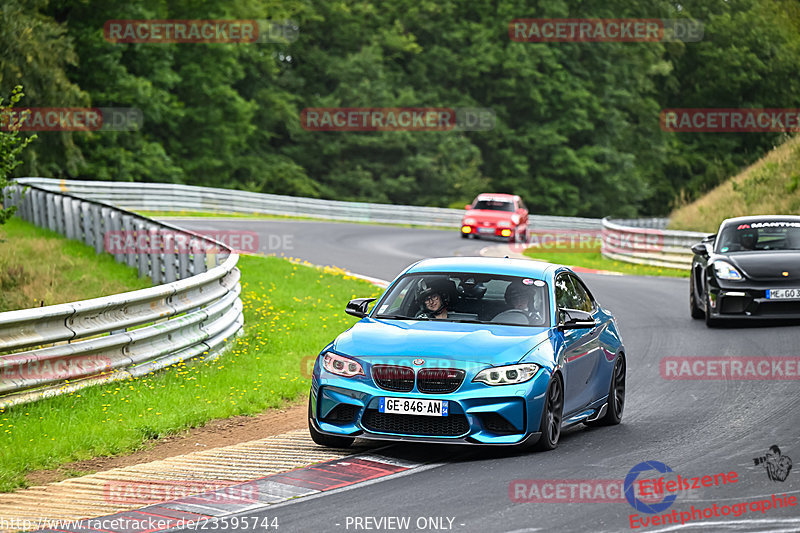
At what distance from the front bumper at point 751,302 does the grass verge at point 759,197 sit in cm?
1699

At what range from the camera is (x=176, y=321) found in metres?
12.4

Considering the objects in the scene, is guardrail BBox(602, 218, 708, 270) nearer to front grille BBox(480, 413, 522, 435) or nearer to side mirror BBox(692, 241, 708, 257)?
side mirror BBox(692, 241, 708, 257)

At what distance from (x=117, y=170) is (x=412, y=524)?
46.9 m

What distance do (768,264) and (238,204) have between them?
31.2 meters

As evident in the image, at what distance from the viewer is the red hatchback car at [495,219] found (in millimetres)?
41375

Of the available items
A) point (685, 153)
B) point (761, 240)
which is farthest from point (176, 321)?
point (685, 153)

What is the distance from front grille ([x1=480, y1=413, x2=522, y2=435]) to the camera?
8883 mm

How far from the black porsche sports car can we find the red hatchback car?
22.6m

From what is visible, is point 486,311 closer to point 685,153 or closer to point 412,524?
point 412,524

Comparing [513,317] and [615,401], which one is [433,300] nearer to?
[513,317]

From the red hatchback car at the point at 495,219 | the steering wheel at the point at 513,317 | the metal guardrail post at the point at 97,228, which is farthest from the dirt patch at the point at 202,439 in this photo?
the red hatchback car at the point at 495,219

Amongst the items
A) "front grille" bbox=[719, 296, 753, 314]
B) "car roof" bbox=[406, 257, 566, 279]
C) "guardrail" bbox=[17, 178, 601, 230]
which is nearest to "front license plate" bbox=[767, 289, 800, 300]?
"front grille" bbox=[719, 296, 753, 314]

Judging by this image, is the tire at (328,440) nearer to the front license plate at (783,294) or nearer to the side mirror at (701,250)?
the front license plate at (783,294)

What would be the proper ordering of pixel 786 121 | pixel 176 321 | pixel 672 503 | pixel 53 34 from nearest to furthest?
pixel 672 503 → pixel 176 321 → pixel 53 34 → pixel 786 121
